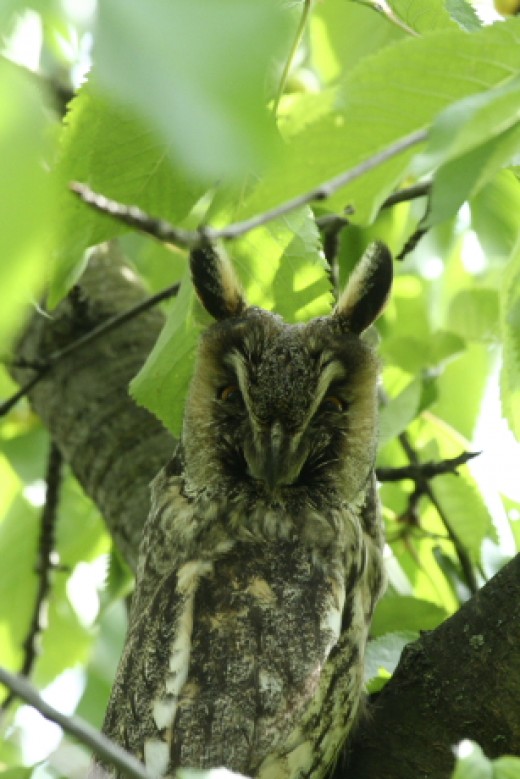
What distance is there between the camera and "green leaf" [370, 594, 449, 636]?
2070mm

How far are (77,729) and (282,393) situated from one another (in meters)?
1.04

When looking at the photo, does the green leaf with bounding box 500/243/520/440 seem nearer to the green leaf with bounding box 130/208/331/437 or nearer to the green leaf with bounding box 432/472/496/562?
the green leaf with bounding box 130/208/331/437

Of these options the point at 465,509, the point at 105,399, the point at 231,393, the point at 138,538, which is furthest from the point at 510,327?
the point at 105,399

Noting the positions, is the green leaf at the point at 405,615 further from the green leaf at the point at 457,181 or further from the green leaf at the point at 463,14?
the green leaf at the point at 457,181

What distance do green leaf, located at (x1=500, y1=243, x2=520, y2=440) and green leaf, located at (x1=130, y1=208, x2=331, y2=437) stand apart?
328 millimetres

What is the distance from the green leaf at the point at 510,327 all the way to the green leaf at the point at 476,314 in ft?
3.48

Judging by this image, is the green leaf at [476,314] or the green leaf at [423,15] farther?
the green leaf at [476,314]

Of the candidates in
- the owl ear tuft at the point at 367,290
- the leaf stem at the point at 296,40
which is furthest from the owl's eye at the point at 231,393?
the leaf stem at the point at 296,40

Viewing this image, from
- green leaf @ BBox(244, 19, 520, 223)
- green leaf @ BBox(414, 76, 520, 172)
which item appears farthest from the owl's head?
green leaf @ BBox(414, 76, 520, 172)

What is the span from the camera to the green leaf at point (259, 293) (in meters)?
1.60

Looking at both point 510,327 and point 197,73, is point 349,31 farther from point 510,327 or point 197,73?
point 197,73

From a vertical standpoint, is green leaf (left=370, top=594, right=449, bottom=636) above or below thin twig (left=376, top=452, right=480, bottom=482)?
below

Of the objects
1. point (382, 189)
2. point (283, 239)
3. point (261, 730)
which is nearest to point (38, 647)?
point (261, 730)

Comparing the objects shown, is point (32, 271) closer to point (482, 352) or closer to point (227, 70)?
point (227, 70)
